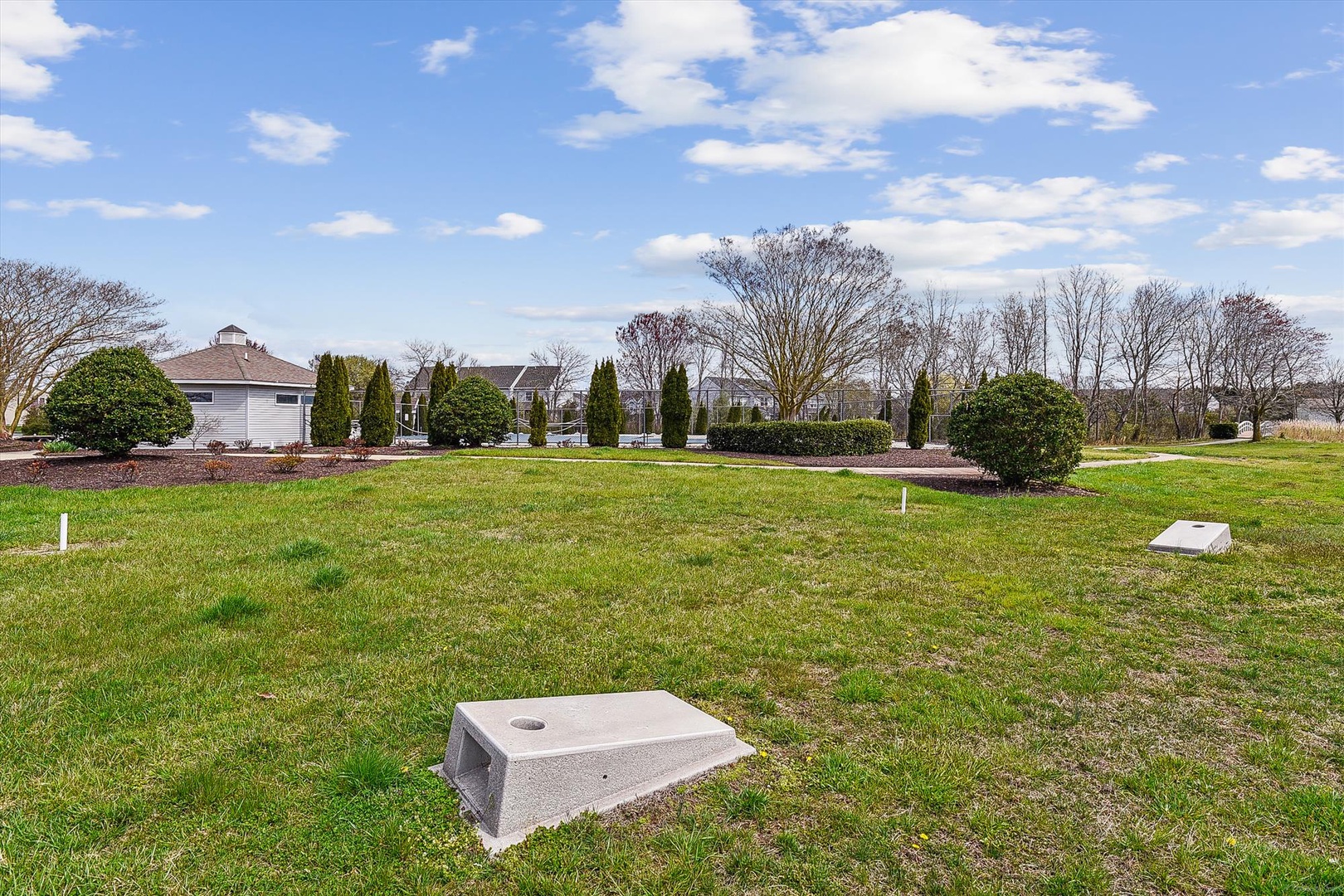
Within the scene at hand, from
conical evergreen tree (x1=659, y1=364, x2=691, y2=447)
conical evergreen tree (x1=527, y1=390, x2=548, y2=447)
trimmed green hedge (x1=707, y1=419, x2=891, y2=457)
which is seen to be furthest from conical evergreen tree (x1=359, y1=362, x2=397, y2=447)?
trimmed green hedge (x1=707, y1=419, x2=891, y2=457)

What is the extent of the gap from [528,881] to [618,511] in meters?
7.27

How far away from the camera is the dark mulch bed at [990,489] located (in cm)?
1175

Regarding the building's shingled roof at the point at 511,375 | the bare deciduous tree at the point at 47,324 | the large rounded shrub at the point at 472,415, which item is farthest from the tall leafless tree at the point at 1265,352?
the bare deciduous tree at the point at 47,324

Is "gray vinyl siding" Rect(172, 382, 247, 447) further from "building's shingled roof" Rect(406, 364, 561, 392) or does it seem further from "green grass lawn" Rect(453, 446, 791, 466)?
"building's shingled roof" Rect(406, 364, 561, 392)

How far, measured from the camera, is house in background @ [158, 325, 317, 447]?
25.3m

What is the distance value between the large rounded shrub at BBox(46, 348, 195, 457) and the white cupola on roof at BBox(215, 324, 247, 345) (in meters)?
17.2

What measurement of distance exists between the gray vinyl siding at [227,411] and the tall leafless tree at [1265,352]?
4181 cm

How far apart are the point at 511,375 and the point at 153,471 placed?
148 ft

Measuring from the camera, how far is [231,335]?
99.5ft

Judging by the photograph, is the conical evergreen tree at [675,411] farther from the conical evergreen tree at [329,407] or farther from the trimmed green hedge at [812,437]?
the conical evergreen tree at [329,407]

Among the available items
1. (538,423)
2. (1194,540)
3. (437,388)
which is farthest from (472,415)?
(1194,540)

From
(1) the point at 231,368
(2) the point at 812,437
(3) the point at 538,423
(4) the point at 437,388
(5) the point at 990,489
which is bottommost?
(5) the point at 990,489

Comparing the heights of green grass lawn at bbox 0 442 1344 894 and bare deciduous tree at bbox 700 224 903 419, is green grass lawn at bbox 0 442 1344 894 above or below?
below

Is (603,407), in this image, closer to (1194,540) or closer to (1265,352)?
(1194,540)
